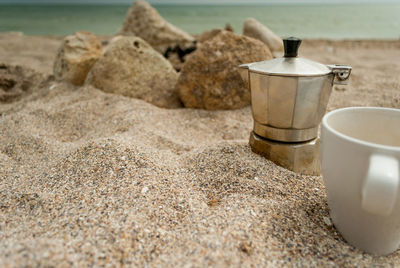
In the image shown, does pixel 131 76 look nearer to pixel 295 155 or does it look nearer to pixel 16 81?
pixel 16 81

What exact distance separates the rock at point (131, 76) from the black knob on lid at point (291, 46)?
54.2 inches

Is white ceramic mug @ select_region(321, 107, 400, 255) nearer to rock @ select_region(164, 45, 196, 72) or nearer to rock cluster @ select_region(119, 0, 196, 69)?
rock @ select_region(164, 45, 196, 72)

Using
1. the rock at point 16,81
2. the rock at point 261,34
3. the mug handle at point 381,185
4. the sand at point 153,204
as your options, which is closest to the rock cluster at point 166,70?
the rock at point 16,81

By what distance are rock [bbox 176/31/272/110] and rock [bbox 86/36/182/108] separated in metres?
0.22

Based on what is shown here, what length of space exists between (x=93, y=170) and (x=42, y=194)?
0.21m

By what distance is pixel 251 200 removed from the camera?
107cm

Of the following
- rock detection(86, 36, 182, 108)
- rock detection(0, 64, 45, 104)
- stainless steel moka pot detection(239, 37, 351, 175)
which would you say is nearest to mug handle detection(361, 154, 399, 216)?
stainless steel moka pot detection(239, 37, 351, 175)

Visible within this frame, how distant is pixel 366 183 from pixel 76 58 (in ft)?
9.21

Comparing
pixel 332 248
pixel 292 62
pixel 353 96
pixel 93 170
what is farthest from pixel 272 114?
pixel 353 96

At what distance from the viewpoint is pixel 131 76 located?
98.3 inches

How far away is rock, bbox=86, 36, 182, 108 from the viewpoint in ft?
8.07

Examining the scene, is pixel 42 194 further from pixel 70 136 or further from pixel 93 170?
pixel 70 136

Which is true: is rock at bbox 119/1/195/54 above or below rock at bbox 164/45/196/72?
above

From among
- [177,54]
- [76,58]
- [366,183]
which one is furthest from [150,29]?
[366,183]
